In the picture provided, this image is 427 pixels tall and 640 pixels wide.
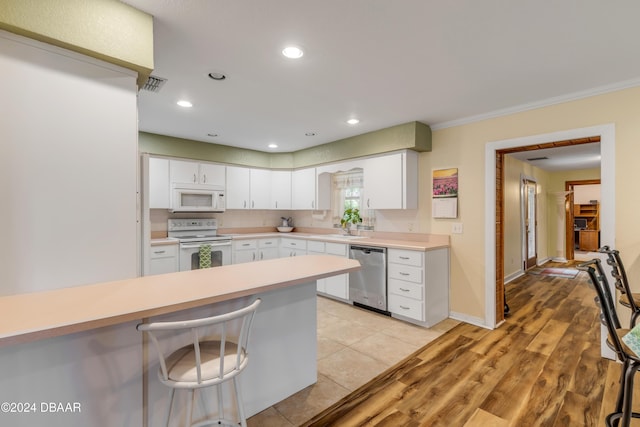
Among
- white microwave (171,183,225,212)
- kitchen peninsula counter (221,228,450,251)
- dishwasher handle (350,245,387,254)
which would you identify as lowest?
dishwasher handle (350,245,387,254)

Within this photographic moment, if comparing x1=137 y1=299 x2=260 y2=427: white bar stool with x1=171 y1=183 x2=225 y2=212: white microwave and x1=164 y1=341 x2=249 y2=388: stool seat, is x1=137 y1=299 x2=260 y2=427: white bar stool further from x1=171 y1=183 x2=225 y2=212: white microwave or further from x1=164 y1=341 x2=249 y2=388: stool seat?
x1=171 y1=183 x2=225 y2=212: white microwave

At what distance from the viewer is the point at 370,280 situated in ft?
12.8

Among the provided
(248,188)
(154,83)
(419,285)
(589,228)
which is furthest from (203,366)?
(589,228)

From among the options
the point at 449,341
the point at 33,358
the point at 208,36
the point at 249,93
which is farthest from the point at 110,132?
the point at 449,341

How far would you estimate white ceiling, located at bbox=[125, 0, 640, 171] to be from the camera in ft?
5.58

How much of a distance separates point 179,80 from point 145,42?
929mm

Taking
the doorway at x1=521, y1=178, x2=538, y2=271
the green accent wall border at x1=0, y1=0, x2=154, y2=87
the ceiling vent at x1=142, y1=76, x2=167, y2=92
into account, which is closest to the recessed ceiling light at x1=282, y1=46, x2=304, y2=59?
the green accent wall border at x1=0, y1=0, x2=154, y2=87

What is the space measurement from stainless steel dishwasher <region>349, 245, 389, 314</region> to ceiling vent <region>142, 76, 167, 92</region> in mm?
2863

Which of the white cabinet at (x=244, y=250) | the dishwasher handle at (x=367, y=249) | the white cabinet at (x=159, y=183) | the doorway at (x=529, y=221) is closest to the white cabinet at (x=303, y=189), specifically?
the white cabinet at (x=244, y=250)

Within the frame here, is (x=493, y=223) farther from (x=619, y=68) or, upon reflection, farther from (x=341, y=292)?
(x=341, y=292)

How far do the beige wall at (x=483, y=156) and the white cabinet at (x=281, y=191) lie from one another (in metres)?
2.59

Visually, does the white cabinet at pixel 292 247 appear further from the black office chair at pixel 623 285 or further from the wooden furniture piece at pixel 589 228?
the wooden furniture piece at pixel 589 228

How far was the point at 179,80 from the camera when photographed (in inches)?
102

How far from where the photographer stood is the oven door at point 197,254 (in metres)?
4.29
